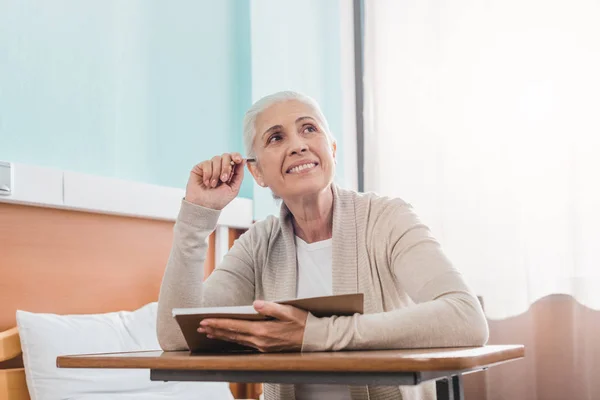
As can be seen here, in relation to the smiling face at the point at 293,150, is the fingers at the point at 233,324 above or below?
below

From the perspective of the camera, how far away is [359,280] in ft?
5.51

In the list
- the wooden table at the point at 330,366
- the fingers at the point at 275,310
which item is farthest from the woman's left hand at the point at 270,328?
the wooden table at the point at 330,366

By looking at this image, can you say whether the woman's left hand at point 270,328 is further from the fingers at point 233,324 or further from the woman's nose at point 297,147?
the woman's nose at point 297,147

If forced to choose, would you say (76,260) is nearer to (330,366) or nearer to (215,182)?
(215,182)

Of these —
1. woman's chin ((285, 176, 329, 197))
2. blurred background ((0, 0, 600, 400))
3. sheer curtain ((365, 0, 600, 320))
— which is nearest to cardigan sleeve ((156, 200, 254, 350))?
woman's chin ((285, 176, 329, 197))

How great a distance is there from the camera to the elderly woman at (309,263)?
125 centimetres

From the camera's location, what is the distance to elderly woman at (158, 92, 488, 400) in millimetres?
1251

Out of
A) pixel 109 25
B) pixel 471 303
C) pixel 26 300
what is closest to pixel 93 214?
pixel 26 300

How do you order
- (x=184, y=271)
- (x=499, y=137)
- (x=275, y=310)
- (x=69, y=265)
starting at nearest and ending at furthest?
1. (x=275, y=310)
2. (x=184, y=271)
3. (x=69, y=265)
4. (x=499, y=137)

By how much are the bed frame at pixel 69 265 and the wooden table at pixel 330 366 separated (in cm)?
102

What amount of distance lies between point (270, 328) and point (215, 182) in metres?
0.57

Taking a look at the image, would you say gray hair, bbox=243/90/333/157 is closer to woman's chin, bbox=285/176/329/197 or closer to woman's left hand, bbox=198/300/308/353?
woman's chin, bbox=285/176/329/197

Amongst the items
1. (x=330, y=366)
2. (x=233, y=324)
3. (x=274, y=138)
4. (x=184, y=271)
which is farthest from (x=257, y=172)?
(x=330, y=366)

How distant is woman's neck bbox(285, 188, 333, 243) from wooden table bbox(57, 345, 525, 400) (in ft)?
2.30
